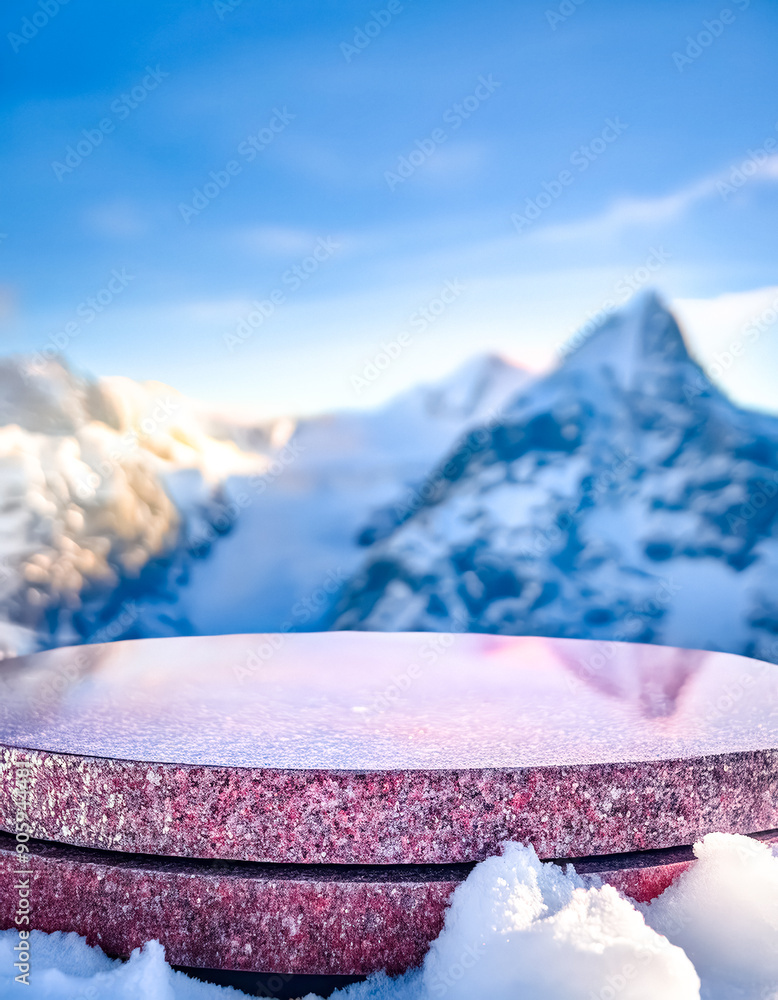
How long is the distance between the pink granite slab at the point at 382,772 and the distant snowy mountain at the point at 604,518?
188 centimetres

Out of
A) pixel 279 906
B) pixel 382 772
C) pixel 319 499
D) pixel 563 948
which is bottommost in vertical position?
pixel 319 499

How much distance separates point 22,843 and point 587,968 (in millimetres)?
879

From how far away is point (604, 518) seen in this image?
3727 millimetres

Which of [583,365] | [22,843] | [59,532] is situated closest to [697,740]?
[22,843]

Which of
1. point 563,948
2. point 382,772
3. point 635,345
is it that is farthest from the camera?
point 635,345

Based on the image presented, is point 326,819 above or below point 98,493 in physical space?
above

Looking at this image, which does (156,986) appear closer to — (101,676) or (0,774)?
(0,774)

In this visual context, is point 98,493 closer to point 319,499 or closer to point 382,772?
point 319,499

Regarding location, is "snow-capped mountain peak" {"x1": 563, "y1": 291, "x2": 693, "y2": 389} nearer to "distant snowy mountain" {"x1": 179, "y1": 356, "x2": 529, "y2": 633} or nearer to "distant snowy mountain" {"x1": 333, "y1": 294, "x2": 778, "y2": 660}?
"distant snowy mountain" {"x1": 333, "y1": 294, "x2": 778, "y2": 660}

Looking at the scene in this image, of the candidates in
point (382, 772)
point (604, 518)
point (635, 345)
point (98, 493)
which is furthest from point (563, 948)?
point (635, 345)

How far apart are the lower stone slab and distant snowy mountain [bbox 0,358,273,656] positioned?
8.10 ft

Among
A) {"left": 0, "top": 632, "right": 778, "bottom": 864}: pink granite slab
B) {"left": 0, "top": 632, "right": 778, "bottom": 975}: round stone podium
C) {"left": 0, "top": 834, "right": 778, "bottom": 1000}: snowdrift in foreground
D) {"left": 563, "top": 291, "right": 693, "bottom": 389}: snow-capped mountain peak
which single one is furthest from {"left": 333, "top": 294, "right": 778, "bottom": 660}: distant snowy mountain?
{"left": 0, "top": 834, "right": 778, "bottom": 1000}: snowdrift in foreground

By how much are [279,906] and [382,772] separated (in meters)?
0.26

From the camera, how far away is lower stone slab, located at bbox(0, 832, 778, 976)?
3.93ft
